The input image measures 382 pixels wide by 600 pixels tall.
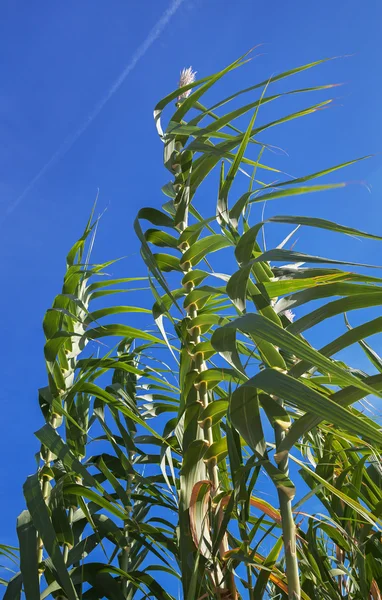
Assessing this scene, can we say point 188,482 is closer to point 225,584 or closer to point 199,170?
point 225,584

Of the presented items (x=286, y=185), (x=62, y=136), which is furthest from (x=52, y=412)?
(x=62, y=136)

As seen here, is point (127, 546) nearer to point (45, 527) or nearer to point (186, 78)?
point (45, 527)

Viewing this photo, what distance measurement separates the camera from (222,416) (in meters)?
0.71

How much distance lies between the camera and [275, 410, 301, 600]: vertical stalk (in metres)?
0.51

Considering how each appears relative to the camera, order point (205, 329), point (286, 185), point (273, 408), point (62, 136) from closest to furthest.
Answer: point (273, 408)
point (286, 185)
point (205, 329)
point (62, 136)

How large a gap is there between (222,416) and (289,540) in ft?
0.66

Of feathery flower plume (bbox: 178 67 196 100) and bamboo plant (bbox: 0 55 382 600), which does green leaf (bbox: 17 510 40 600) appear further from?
feathery flower plume (bbox: 178 67 196 100)

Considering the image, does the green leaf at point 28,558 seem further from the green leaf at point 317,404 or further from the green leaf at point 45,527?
the green leaf at point 317,404

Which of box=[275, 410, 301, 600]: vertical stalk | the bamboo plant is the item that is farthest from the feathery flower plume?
box=[275, 410, 301, 600]: vertical stalk

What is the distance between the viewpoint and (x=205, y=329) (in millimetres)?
767

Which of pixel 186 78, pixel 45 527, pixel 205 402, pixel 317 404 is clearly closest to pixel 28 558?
pixel 45 527

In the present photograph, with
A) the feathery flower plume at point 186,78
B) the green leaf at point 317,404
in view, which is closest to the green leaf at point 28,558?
the green leaf at point 317,404

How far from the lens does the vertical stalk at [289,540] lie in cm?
51

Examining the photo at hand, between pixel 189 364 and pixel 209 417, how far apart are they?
0.24ft
